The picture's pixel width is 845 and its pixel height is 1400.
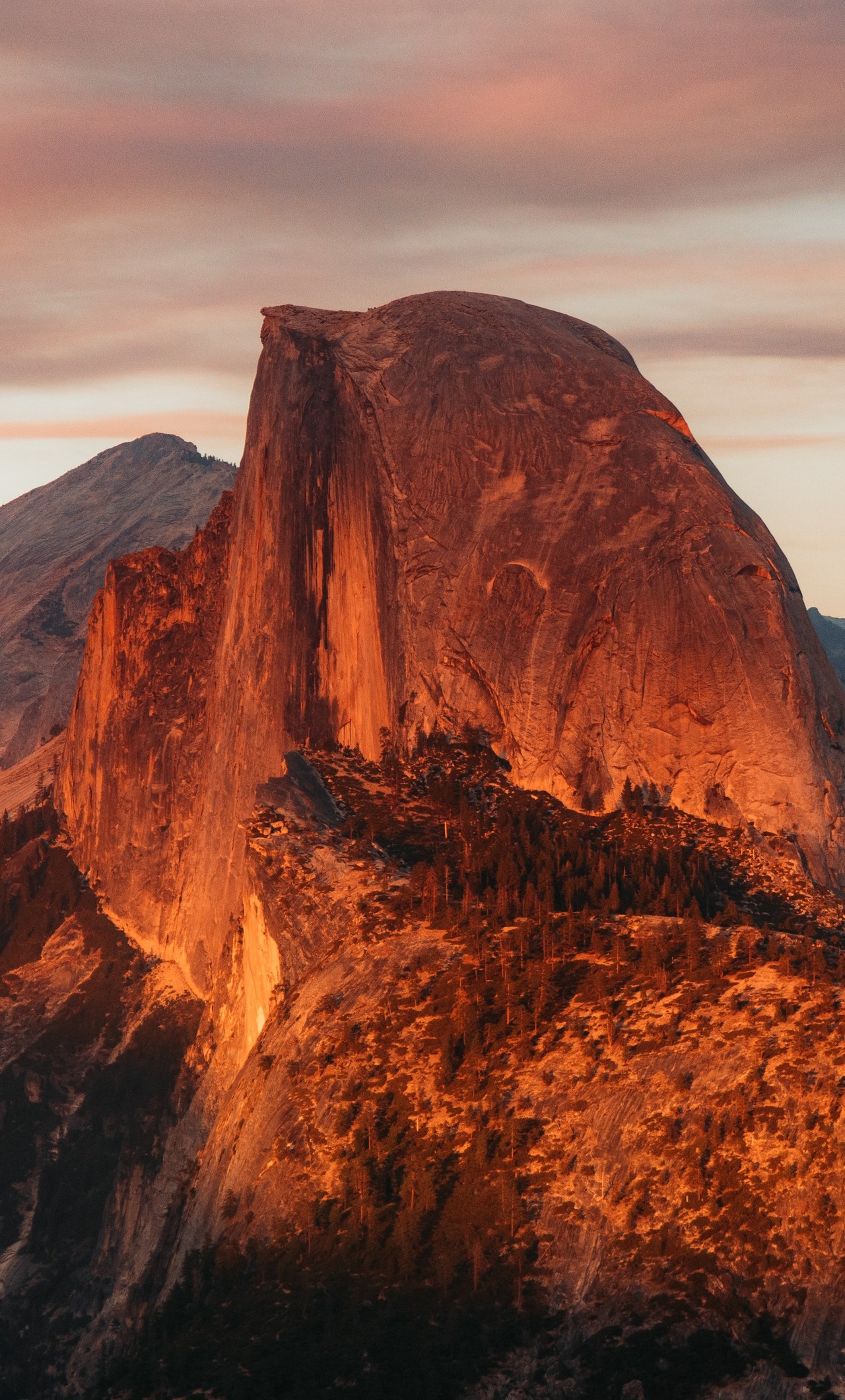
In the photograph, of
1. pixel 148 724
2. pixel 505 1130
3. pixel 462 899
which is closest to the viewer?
pixel 505 1130

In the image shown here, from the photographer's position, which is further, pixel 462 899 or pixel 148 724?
pixel 148 724

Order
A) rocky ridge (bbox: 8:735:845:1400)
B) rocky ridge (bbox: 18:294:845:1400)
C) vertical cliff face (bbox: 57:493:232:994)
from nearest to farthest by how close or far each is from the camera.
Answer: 1. rocky ridge (bbox: 8:735:845:1400)
2. rocky ridge (bbox: 18:294:845:1400)
3. vertical cliff face (bbox: 57:493:232:994)

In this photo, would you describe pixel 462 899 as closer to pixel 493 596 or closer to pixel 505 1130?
pixel 505 1130

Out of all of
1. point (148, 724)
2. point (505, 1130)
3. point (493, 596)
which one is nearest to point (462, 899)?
point (505, 1130)

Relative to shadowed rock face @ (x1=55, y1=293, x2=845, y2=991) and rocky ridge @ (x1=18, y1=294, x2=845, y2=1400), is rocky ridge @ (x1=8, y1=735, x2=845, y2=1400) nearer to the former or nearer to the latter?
rocky ridge @ (x1=18, y1=294, x2=845, y2=1400)

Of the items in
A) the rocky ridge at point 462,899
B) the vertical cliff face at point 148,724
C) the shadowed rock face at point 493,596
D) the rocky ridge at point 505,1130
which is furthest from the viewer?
the vertical cliff face at point 148,724

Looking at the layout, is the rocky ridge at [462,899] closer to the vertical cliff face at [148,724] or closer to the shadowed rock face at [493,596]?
the shadowed rock face at [493,596]

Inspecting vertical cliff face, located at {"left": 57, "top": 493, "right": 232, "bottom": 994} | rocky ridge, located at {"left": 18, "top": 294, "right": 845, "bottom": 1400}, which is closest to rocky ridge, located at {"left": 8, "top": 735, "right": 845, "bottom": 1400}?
rocky ridge, located at {"left": 18, "top": 294, "right": 845, "bottom": 1400}

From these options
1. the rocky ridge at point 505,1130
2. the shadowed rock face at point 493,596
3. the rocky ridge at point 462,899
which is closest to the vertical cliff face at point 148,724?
the rocky ridge at point 462,899

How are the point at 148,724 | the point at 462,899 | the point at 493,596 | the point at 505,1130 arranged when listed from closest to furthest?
1. the point at 505,1130
2. the point at 462,899
3. the point at 493,596
4. the point at 148,724
